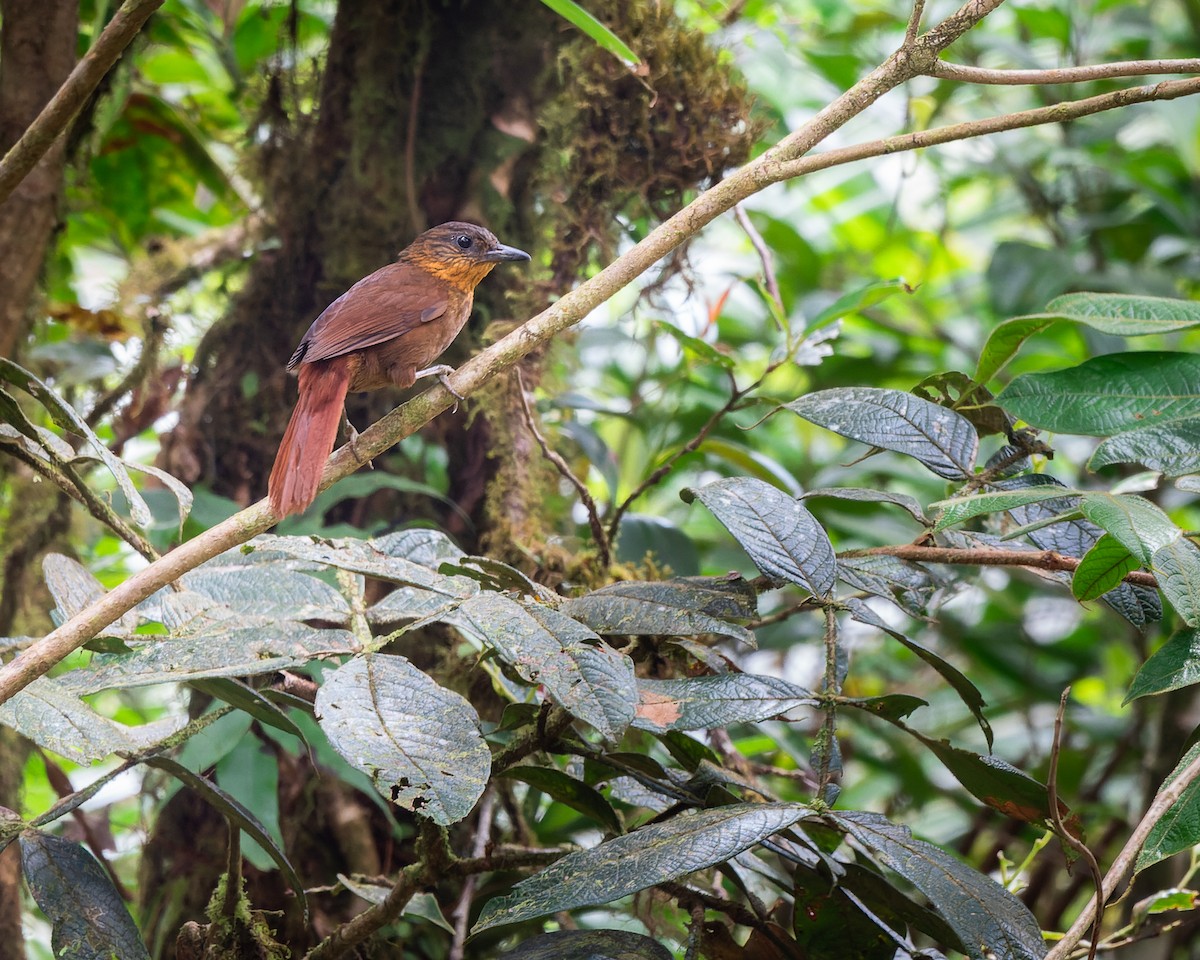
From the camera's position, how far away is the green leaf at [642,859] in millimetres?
1074

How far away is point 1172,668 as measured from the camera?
1212 millimetres

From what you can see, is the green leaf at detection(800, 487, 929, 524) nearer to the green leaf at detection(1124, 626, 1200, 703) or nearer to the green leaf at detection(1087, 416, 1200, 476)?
the green leaf at detection(1087, 416, 1200, 476)

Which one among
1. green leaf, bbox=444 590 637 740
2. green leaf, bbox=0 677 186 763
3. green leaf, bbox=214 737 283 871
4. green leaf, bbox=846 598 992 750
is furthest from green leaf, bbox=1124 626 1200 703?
green leaf, bbox=214 737 283 871

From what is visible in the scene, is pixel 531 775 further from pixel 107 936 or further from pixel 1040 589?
pixel 1040 589

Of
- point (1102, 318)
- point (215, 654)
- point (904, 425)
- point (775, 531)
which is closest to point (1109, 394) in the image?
point (1102, 318)

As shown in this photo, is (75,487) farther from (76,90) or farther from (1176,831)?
(1176,831)

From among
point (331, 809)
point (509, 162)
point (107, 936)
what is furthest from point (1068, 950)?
point (509, 162)

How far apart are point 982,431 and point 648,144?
1154 mm

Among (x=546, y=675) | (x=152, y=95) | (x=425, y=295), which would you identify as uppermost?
(x=152, y=95)

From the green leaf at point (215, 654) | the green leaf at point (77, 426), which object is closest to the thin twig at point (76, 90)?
the green leaf at point (77, 426)

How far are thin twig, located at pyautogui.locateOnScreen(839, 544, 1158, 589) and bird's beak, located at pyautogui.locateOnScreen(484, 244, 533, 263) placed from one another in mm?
1184

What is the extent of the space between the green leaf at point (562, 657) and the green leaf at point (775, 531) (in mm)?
245

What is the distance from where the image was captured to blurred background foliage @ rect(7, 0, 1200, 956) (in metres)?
2.57

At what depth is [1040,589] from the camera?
370 cm
